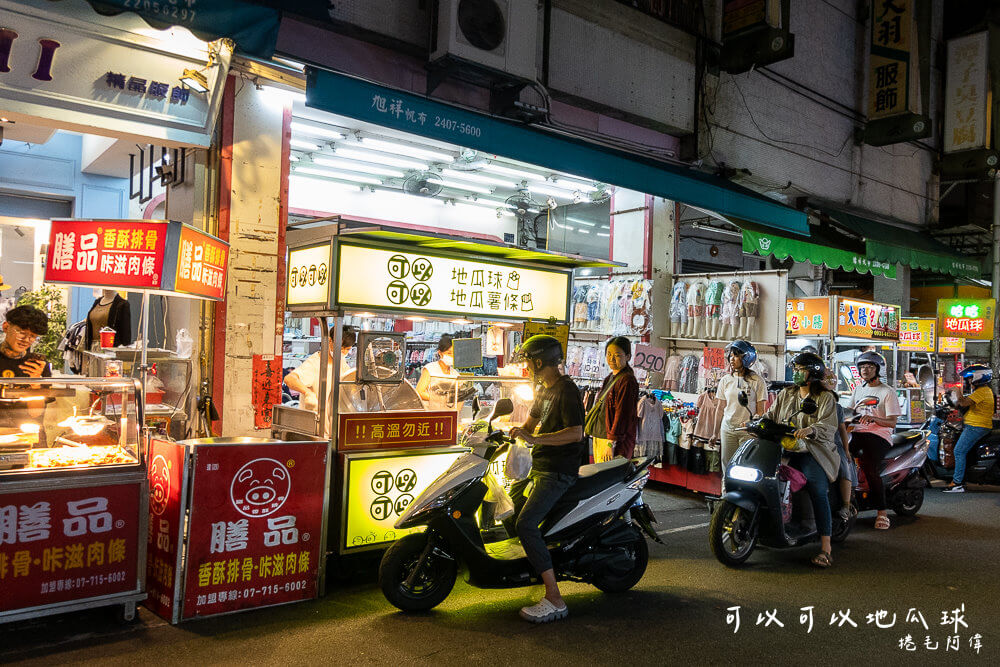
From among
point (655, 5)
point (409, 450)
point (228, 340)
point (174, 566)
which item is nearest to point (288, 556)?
point (174, 566)

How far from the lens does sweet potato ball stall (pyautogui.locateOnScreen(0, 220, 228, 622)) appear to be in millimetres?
3883

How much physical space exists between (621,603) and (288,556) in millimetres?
2322

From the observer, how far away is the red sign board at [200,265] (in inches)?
210

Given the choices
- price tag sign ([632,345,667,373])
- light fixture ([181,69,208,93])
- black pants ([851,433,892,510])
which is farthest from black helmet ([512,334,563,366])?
black pants ([851,433,892,510])

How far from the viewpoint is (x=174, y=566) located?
421cm

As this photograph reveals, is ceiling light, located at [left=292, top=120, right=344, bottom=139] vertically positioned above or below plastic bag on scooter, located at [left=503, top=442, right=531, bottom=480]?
above

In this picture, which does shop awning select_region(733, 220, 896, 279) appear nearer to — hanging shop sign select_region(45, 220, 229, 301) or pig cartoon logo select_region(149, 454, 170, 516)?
hanging shop sign select_region(45, 220, 229, 301)

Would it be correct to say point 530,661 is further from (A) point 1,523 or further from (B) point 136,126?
(B) point 136,126

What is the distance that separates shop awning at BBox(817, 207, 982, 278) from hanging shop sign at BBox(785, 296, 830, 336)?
3.25m

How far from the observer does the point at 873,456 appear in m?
7.50

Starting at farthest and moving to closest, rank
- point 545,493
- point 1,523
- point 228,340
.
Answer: point 228,340
point 545,493
point 1,523

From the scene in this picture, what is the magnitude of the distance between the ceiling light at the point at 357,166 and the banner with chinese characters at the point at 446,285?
5858 millimetres

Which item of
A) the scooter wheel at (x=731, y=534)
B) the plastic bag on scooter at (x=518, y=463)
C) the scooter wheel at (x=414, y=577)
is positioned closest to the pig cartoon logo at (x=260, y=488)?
the scooter wheel at (x=414, y=577)

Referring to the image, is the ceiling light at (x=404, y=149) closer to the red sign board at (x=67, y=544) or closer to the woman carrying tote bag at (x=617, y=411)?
the woman carrying tote bag at (x=617, y=411)
